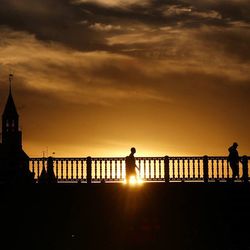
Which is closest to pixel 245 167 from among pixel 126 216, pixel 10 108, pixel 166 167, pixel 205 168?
pixel 205 168

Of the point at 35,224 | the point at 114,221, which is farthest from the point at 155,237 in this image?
the point at 35,224

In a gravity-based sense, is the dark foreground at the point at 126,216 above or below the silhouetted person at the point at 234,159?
below

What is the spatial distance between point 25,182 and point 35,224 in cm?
223

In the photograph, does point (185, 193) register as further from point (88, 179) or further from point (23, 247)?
point (23, 247)

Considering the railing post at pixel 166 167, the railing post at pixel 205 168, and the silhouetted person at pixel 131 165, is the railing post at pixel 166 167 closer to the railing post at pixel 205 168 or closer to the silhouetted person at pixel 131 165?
the railing post at pixel 205 168

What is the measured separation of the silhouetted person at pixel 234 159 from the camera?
140 feet

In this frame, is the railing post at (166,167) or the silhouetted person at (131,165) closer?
the silhouetted person at (131,165)

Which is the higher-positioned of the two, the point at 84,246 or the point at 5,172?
the point at 5,172

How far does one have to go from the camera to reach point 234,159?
42.7 metres

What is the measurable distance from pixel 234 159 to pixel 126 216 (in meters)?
5.96

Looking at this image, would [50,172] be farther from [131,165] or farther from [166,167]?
[166,167]

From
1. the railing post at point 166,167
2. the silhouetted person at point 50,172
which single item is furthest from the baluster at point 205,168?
the silhouetted person at point 50,172

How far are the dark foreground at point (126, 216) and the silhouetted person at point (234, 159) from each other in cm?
69

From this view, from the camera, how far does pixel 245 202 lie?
142ft
